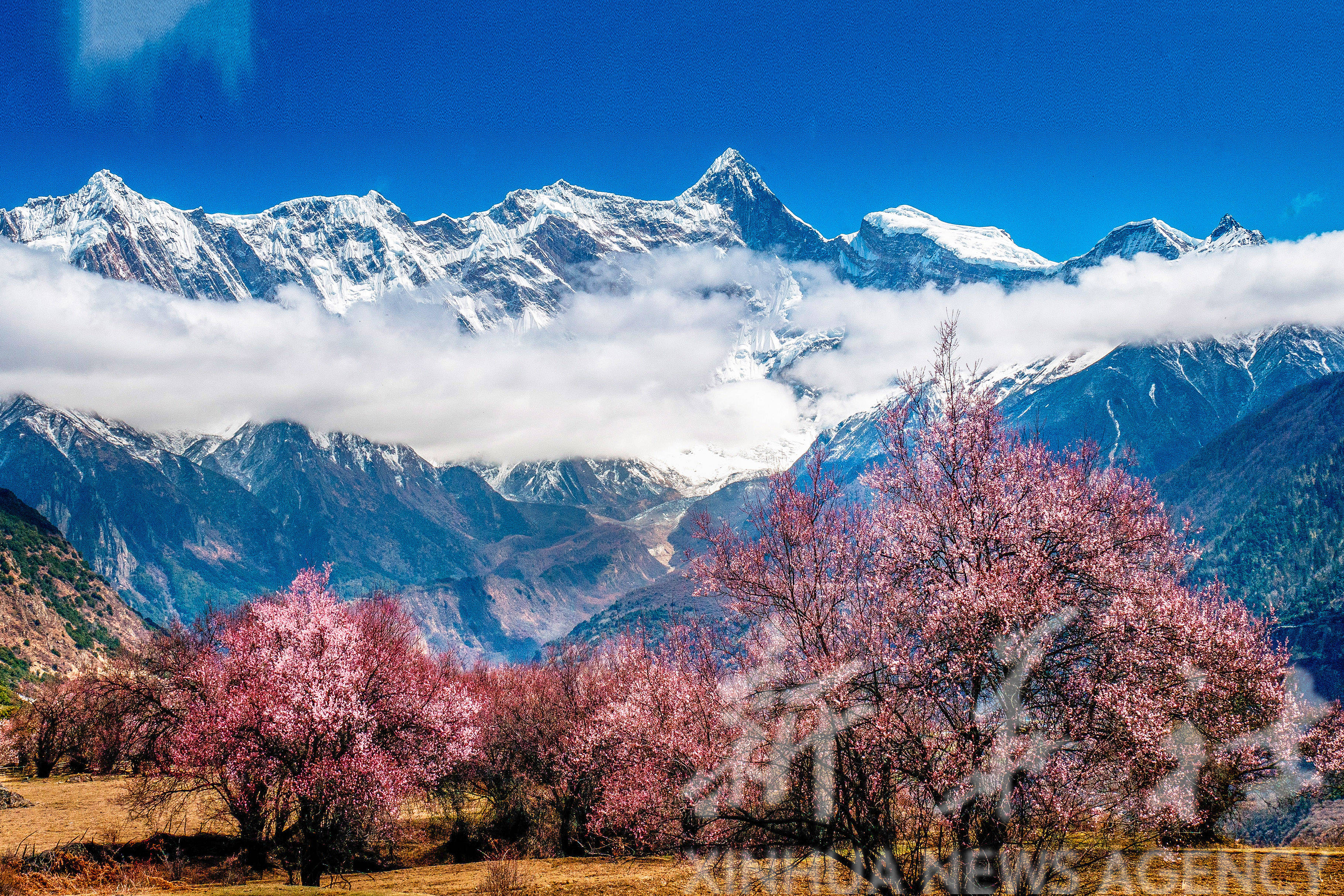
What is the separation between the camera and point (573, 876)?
113 ft

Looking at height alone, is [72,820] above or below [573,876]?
below

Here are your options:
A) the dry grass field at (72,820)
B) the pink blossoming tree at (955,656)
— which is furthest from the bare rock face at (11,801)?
the pink blossoming tree at (955,656)

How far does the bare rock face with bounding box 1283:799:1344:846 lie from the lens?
40.5m

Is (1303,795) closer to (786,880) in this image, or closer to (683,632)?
(786,880)

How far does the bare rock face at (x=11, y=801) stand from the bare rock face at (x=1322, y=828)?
6751 centimetres

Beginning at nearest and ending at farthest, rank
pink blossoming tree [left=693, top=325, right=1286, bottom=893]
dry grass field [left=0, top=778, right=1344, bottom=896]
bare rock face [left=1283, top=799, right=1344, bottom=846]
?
pink blossoming tree [left=693, top=325, right=1286, bottom=893] → dry grass field [left=0, top=778, right=1344, bottom=896] → bare rock face [left=1283, top=799, right=1344, bottom=846]

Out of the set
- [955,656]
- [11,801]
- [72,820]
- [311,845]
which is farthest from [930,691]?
[11,801]

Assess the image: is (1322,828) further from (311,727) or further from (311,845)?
(311,727)

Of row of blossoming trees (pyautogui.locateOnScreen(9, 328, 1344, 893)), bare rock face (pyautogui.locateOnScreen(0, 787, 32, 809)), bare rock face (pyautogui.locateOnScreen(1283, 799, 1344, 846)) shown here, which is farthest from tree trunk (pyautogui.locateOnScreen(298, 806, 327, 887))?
bare rock face (pyautogui.locateOnScreen(1283, 799, 1344, 846))

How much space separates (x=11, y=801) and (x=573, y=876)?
37.3 metres

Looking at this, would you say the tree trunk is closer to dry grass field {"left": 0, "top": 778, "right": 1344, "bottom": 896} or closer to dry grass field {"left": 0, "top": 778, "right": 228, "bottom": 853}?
dry grass field {"left": 0, "top": 778, "right": 1344, "bottom": 896}

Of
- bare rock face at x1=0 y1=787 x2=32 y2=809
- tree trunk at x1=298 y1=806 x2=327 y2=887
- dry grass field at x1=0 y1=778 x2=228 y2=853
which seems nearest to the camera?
tree trunk at x1=298 y1=806 x2=327 y2=887

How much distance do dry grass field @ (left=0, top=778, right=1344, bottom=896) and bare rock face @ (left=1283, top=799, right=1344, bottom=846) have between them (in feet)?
50.8

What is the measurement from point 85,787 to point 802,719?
214ft
